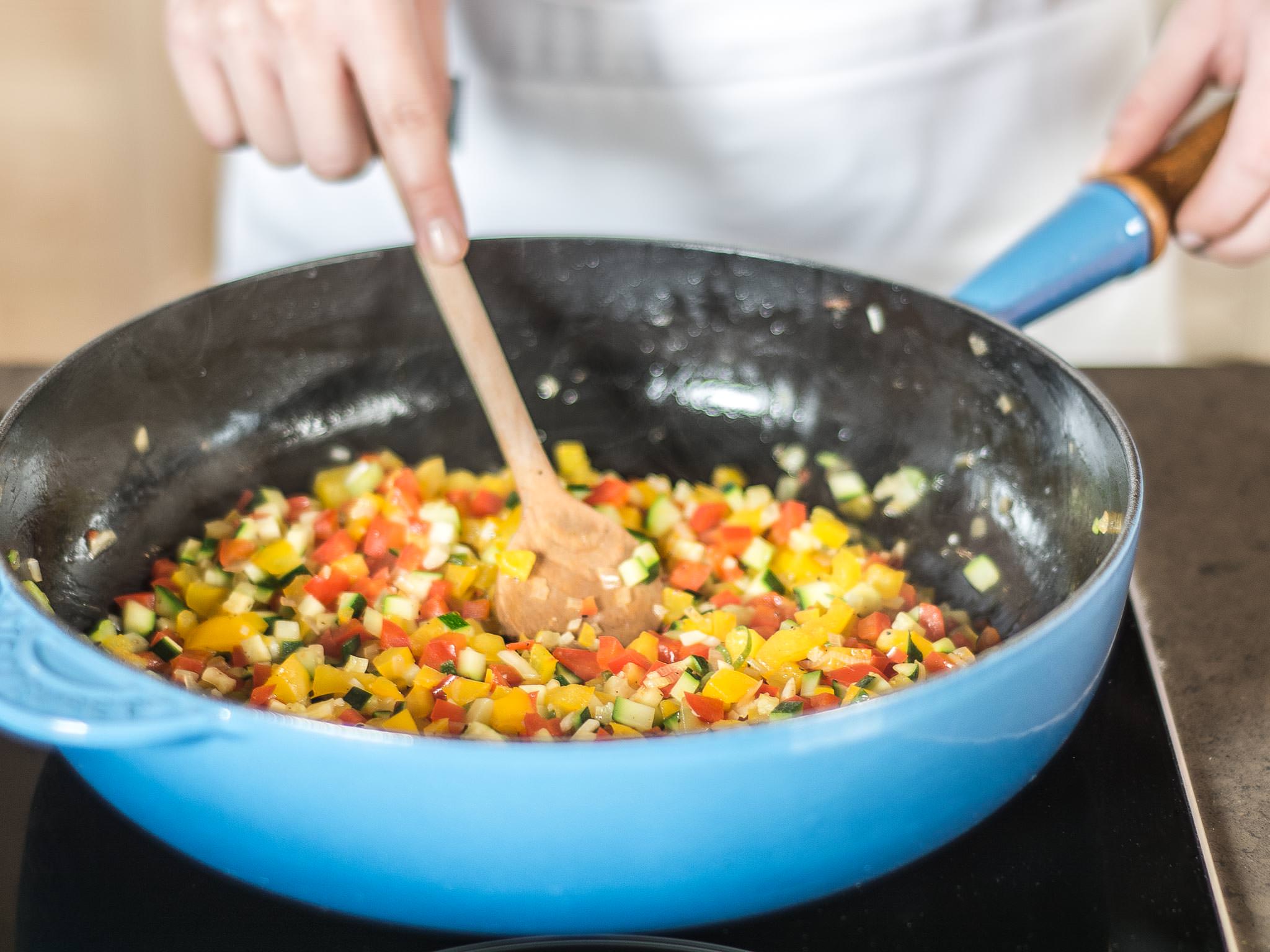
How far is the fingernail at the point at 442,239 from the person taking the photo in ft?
3.33

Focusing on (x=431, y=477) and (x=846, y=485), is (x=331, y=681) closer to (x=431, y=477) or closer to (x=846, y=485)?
(x=431, y=477)

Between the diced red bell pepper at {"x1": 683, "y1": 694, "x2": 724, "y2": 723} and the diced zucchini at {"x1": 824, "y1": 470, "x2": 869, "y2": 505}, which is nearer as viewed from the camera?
the diced red bell pepper at {"x1": 683, "y1": 694, "x2": 724, "y2": 723}

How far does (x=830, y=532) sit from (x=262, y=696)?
0.58 metres

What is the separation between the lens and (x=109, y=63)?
107 inches

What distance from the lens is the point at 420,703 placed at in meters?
0.92

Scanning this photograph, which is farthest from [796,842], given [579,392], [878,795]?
[579,392]

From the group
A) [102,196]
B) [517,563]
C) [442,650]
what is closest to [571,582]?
[517,563]

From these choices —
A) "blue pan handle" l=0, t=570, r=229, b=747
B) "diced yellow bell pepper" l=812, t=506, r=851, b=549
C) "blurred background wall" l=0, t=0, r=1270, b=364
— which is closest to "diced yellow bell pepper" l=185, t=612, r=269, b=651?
"blue pan handle" l=0, t=570, r=229, b=747

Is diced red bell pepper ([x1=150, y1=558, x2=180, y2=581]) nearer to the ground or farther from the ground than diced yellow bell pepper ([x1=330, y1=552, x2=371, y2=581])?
farther from the ground

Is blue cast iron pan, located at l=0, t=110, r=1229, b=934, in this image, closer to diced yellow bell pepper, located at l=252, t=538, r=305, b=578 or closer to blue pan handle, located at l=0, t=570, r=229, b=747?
blue pan handle, located at l=0, t=570, r=229, b=747

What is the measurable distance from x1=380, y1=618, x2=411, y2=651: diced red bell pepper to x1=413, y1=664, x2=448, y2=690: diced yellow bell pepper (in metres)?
0.06

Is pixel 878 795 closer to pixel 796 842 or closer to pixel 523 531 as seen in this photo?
pixel 796 842

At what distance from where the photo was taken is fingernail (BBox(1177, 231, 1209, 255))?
1226mm

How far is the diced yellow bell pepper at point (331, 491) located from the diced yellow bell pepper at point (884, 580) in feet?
1.83
